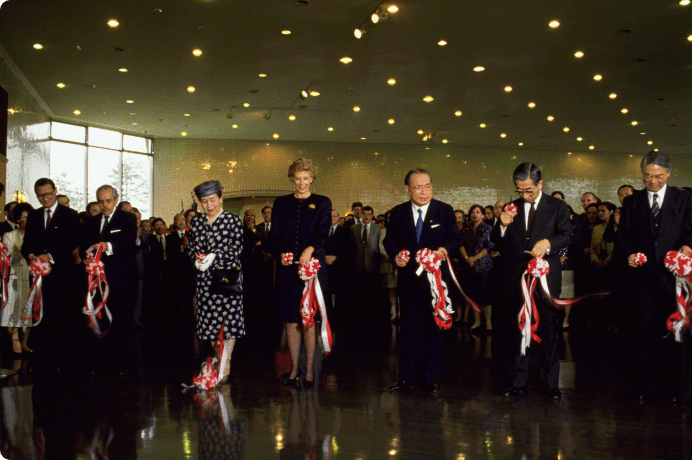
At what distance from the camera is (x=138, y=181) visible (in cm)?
1956

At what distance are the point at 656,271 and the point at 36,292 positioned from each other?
5.20 m

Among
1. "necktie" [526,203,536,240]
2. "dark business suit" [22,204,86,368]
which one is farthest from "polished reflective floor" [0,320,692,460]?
"necktie" [526,203,536,240]

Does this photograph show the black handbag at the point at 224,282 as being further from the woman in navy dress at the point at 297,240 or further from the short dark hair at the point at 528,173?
the short dark hair at the point at 528,173

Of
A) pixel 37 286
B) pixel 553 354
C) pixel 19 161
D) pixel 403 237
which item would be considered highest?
pixel 19 161

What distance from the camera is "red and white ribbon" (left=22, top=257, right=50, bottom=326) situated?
571 centimetres

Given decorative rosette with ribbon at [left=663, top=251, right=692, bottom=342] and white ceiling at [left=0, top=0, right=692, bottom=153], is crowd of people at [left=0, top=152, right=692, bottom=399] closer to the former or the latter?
decorative rosette with ribbon at [left=663, top=251, right=692, bottom=342]

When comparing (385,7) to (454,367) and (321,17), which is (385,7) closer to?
(321,17)

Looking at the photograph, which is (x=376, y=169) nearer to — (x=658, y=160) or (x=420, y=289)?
(x=420, y=289)

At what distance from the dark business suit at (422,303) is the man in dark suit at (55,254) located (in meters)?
3.02

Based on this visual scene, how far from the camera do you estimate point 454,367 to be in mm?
5641

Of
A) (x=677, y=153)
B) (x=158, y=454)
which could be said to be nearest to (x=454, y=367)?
(x=158, y=454)

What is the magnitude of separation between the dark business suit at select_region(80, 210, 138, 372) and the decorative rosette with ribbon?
4.14 meters

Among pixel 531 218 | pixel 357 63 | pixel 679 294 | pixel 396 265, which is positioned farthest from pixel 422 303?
pixel 357 63

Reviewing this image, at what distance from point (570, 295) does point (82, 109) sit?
12292mm
